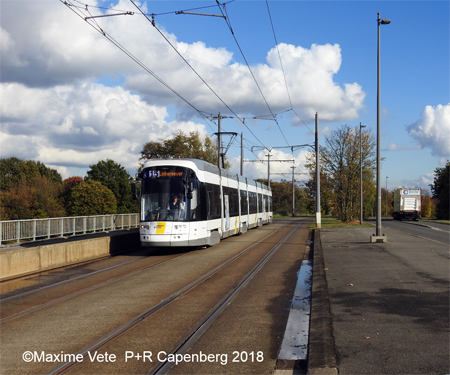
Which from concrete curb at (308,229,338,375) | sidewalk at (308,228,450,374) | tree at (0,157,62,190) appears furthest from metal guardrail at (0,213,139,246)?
tree at (0,157,62,190)

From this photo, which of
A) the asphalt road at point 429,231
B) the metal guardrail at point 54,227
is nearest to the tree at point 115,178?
the asphalt road at point 429,231

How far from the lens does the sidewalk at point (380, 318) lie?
5609 mm

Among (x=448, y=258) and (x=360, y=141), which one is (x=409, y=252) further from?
(x=360, y=141)

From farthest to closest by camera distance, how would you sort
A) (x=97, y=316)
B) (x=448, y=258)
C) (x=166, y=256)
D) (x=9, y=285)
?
(x=166, y=256), (x=448, y=258), (x=9, y=285), (x=97, y=316)

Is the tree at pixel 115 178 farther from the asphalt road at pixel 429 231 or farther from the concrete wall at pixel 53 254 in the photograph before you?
the concrete wall at pixel 53 254

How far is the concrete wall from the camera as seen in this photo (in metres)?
14.2

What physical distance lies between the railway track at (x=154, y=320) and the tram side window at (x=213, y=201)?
514cm

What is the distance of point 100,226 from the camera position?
90.1ft

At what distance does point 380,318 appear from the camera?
7648mm

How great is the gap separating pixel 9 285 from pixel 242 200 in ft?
64.1

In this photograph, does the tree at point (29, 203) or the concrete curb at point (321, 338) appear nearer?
the concrete curb at point (321, 338)

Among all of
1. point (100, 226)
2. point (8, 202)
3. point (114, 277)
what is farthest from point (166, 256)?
point (8, 202)

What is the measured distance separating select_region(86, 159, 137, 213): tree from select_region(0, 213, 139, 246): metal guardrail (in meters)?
50.1

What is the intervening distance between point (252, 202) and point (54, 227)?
1625 cm
